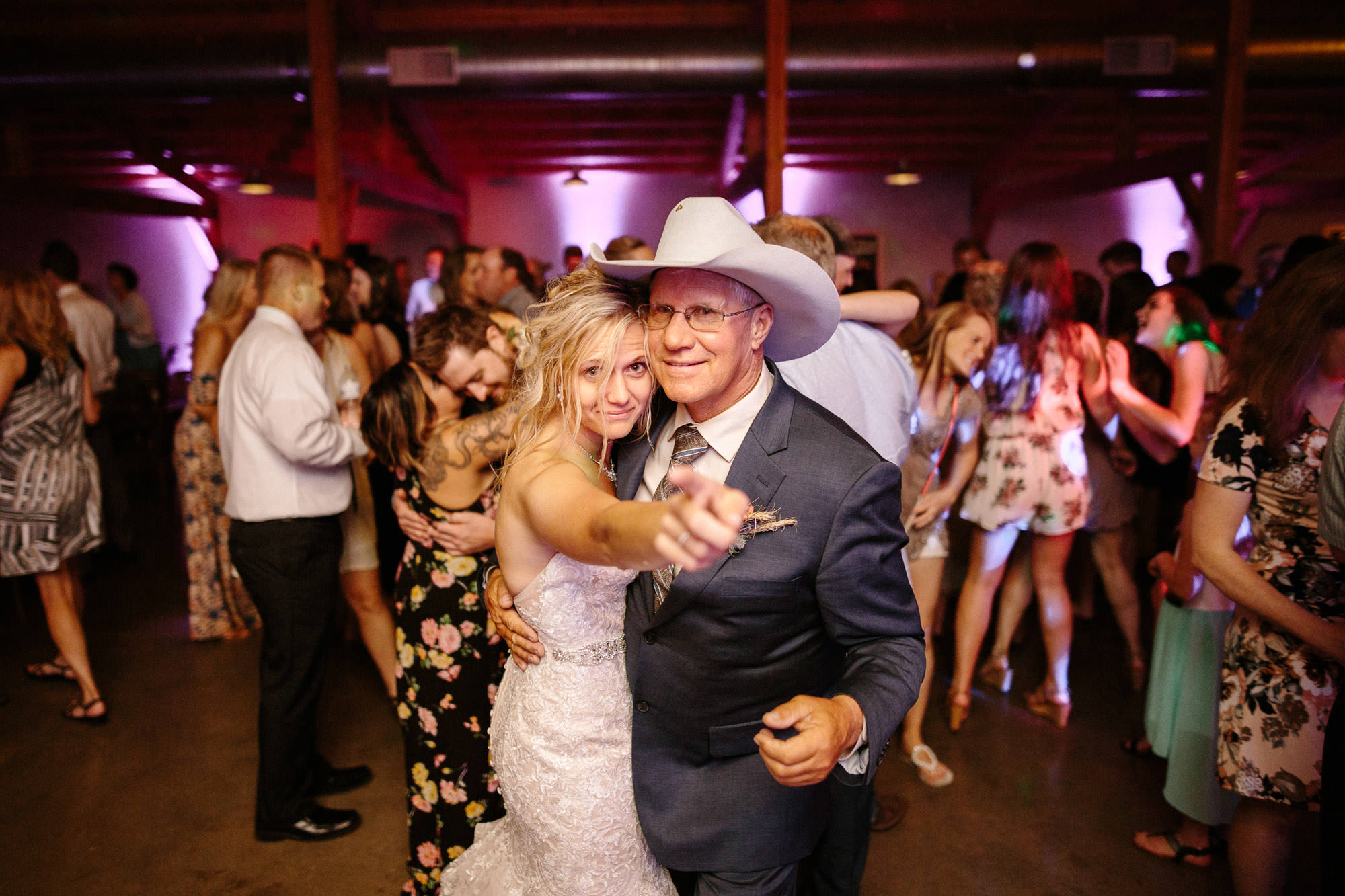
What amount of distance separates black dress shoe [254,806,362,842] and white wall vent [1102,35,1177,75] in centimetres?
700

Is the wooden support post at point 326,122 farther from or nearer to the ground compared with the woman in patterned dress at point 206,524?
farther from the ground

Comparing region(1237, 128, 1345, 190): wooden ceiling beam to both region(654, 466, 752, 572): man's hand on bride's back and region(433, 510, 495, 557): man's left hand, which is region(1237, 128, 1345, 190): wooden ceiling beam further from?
region(654, 466, 752, 572): man's hand on bride's back

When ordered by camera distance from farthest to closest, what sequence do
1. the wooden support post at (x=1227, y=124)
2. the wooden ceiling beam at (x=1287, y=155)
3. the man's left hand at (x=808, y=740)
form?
the wooden ceiling beam at (x=1287, y=155) → the wooden support post at (x=1227, y=124) → the man's left hand at (x=808, y=740)

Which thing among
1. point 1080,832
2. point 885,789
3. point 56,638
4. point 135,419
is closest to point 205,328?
point 56,638

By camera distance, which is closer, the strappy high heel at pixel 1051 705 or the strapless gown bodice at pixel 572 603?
the strapless gown bodice at pixel 572 603

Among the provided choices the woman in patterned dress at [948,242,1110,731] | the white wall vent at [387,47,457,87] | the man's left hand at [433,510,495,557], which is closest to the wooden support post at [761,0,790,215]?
the white wall vent at [387,47,457,87]

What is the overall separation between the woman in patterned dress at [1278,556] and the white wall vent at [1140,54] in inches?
212

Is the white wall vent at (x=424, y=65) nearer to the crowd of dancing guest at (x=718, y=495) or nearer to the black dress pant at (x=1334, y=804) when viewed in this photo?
the crowd of dancing guest at (x=718, y=495)

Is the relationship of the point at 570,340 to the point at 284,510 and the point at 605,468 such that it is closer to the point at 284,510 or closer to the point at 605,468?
the point at 605,468

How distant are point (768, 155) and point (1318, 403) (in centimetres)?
427

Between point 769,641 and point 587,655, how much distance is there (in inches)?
14.0

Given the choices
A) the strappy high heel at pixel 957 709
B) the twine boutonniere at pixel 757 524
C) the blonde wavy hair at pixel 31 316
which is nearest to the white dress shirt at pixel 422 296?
the blonde wavy hair at pixel 31 316

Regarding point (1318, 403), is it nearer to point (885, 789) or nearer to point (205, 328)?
point (885, 789)

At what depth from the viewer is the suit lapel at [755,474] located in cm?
136
